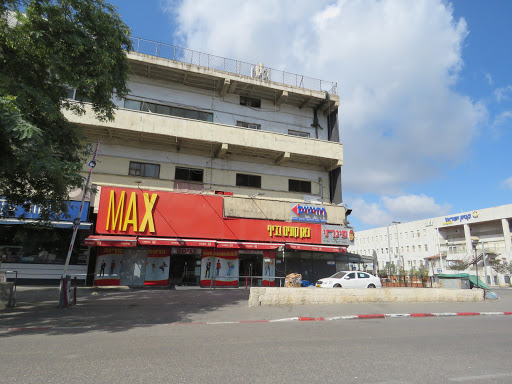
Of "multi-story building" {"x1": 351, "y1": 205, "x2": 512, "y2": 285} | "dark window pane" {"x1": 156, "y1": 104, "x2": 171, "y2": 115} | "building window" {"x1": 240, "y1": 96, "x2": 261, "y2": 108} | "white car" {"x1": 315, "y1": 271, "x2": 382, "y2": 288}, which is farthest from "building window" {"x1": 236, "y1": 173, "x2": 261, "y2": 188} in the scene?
"multi-story building" {"x1": 351, "y1": 205, "x2": 512, "y2": 285}

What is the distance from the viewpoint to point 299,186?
24.0m

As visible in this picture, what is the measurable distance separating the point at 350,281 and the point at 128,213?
13766 millimetres

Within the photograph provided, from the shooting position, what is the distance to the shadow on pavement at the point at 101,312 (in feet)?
26.9

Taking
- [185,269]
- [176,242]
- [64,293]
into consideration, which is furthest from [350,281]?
[64,293]

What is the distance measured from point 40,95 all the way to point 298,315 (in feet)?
33.3

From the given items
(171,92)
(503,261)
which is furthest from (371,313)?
(503,261)

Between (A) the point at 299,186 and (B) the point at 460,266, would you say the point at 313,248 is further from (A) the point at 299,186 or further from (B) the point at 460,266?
(B) the point at 460,266

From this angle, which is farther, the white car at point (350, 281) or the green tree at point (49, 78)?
the white car at point (350, 281)

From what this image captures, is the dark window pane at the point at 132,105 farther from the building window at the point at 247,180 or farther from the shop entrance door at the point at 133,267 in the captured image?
the shop entrance door at the point at 133,267

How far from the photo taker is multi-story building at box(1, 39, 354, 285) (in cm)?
1894

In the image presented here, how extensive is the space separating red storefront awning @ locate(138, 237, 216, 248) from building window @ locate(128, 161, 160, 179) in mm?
4488

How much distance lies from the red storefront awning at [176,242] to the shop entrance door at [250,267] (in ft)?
9.55

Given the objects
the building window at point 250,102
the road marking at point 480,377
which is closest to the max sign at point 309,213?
the building window at point 250,102

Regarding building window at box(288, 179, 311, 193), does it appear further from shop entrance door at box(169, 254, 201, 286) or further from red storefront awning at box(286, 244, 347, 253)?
shop entrance door at box(169, 254, 201, 286)
